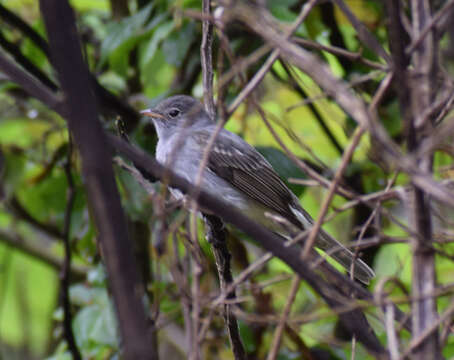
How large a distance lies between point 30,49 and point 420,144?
337 centimetres

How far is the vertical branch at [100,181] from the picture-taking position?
1117 millimetres

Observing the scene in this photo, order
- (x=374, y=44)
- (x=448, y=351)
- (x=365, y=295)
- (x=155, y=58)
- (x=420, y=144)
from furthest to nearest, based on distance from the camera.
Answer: (x=155, y=58), (x=448, y=351), (x=374, y=44), (x=365, y=295), (x=420, y=144)

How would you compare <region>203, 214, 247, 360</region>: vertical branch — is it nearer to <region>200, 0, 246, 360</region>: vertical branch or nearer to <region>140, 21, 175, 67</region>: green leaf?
<region>200, 0, 246, 360</region>: vertical branch

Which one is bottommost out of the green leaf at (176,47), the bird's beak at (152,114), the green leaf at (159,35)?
the bird's beak at (152,114)

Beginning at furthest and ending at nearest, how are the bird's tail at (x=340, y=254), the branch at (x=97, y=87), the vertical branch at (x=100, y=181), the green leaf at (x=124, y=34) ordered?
the branch at (x=97, y=87)
the green leaf at (x=124, y=34)
the bird's tail at (x=340, y=254)
the vertical branch at (x=100, y=181)

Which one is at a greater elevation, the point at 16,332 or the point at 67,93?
the point at 67,93

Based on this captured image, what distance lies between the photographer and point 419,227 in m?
1.46

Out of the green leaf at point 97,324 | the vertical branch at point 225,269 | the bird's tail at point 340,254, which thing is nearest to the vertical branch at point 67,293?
the green leaf at point 97,324

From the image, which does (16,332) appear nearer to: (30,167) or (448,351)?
(30,167)

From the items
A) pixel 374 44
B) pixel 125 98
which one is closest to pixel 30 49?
pixel 125 98

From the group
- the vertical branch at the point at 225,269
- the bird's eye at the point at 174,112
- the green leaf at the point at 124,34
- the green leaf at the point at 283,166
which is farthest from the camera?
the bird's eye at the point at 174,112

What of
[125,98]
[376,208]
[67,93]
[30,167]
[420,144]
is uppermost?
[67,93]

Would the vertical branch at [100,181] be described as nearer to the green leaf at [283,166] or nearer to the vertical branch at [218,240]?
the vertical branch at [218,240]

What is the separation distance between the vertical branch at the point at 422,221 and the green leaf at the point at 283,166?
176cm
